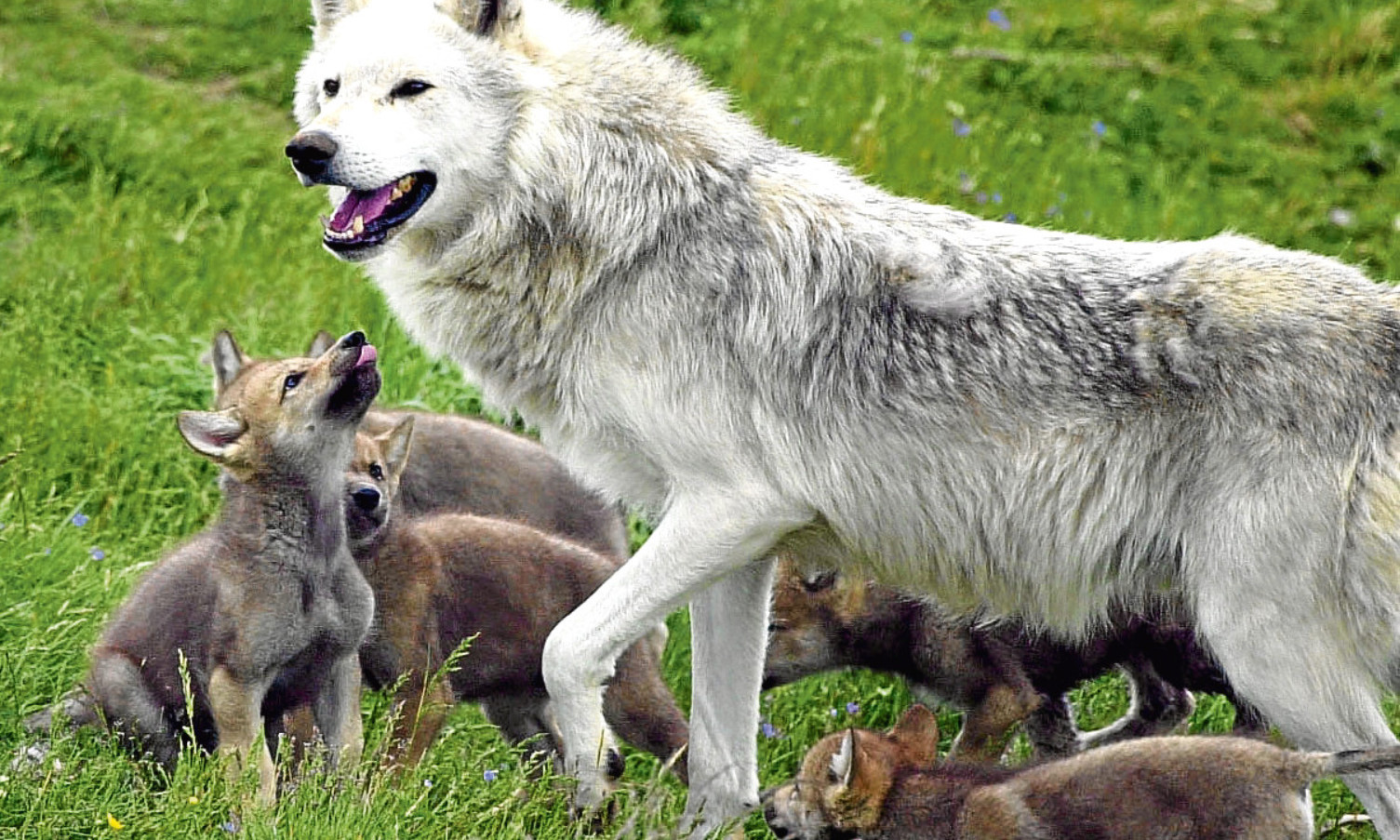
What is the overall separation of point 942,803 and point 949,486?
0.87m

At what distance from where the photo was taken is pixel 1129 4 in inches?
508

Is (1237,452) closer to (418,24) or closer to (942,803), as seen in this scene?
(942,803)

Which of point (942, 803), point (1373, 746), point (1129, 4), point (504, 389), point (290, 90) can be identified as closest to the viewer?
point (1373, 746)

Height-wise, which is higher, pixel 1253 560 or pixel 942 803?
pixel 1253 560

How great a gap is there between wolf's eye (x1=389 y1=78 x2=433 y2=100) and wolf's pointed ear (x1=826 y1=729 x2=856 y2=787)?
6.97 feet

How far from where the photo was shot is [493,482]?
22.0ft

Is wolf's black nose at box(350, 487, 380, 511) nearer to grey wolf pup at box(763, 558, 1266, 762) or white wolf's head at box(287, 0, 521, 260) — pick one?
white wolf's head at box(287, 0, 521, 260)

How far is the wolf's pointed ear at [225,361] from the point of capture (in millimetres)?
5871

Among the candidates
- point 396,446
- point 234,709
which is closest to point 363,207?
point 396,446

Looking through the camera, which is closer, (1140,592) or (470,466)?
(1140,592)

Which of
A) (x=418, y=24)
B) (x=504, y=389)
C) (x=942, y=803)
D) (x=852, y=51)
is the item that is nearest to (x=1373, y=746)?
(x=942, y=803)

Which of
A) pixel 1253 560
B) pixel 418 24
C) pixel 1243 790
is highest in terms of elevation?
pixel 418 24

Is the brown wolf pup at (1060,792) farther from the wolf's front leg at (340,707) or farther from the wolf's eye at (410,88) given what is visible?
the wolf's eye at (410,88)

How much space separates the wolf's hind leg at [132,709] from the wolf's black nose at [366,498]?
79cm
